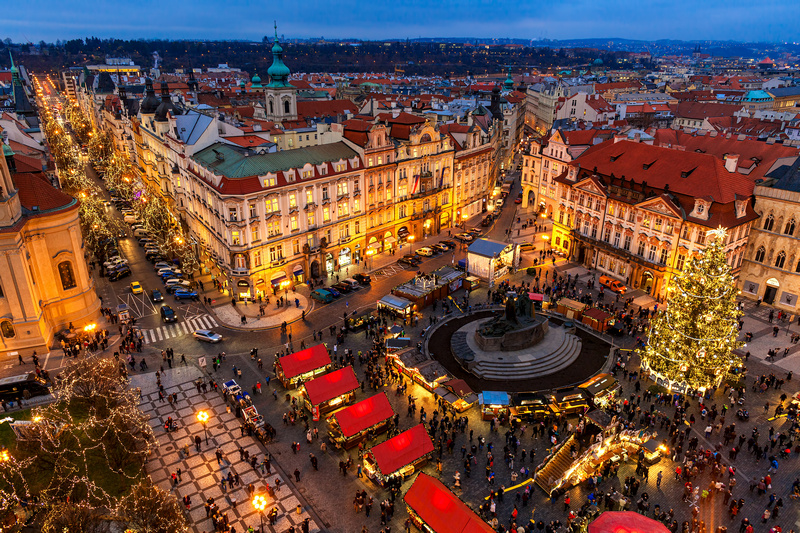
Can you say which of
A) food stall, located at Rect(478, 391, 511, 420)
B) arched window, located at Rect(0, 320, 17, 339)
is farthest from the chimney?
arched window, located at Rect(0, 320, 17, 339)

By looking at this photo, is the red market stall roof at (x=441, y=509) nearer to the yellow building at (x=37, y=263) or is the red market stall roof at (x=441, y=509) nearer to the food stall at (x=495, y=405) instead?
the food stall at (x=495, y=405)

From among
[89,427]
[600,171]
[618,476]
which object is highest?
[600,171]

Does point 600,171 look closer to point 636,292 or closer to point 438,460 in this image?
point 636,292

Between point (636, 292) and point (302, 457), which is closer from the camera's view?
point (302, 457)

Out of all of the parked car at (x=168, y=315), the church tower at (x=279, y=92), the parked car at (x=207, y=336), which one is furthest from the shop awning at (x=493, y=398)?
the church tower at (x=279, y=92)

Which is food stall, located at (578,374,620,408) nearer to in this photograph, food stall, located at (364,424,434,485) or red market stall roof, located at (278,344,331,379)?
food stall, located at (364,424,434,485)

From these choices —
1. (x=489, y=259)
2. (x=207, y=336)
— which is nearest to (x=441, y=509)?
(x=207, y=336)

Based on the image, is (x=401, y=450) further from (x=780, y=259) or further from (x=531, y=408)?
(x=780, y=259)

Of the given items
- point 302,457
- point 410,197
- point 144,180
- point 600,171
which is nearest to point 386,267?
point 410,197
